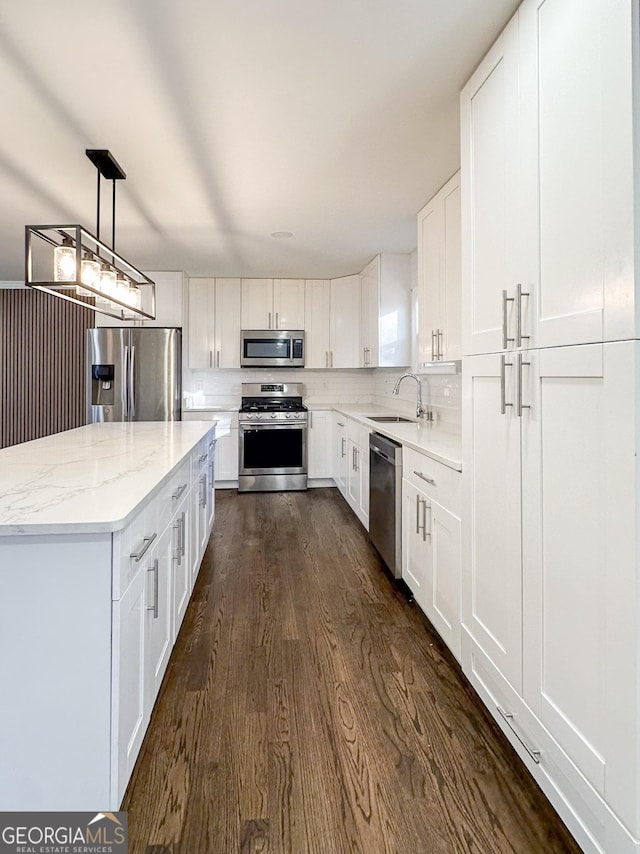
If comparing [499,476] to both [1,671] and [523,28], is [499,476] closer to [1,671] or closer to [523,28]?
[523,28]

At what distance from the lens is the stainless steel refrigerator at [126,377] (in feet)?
16.9

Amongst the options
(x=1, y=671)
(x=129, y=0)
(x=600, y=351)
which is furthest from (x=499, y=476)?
(x=129, y=0)

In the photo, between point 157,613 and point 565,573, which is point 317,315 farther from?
point 565,573

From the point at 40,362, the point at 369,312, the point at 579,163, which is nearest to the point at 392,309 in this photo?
the point at 369,312

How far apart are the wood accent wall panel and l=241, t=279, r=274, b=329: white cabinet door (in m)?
1.85

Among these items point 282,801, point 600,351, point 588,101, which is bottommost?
point 282,801

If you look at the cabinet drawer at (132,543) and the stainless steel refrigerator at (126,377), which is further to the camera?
the stainless steel refrigerator at (126,377)

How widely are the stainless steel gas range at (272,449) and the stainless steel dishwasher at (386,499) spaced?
6.40 ft

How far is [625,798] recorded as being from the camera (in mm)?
1080

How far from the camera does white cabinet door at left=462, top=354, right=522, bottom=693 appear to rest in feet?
5.27

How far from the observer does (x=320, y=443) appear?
5664 mm

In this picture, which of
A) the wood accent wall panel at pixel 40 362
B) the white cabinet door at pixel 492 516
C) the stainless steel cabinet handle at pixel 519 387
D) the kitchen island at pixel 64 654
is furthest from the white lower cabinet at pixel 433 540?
the wood accent wall panel at pixel 40 362

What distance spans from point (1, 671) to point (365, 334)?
457cm

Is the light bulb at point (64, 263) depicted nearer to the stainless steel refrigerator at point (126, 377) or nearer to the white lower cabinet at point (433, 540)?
the white lower cabinet at point (433, 540)
